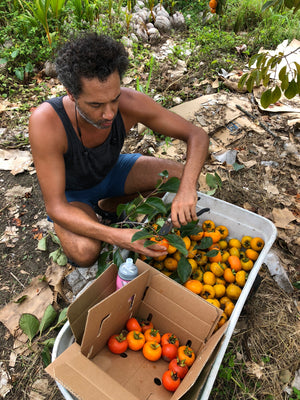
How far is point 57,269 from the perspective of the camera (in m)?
2.57

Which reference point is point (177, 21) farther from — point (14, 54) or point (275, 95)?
point (275, 95)

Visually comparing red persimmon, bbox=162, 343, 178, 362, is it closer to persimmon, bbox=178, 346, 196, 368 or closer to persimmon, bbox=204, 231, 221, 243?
persimmon, bbox=178, 346, 196, 368

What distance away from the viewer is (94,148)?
219 centimetres

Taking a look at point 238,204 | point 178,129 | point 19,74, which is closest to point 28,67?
point 19,74

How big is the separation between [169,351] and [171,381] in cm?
16

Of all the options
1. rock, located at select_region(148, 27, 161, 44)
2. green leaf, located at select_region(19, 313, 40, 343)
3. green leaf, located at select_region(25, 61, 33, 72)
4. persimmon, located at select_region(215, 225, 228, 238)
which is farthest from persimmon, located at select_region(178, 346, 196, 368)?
rock, located at select_region(148, 27, 161, 44)

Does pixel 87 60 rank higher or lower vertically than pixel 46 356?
higher

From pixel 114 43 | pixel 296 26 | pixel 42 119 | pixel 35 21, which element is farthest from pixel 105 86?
pixel 296 26

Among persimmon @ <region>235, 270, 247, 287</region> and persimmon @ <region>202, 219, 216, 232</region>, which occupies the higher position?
persimmon @ <region>202, 219, 216, 232</region>

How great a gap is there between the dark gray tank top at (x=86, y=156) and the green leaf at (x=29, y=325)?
994 millimetres

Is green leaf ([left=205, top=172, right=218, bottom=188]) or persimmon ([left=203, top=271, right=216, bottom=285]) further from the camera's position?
green leaf ([left=205, top=172, right=218, bottom=188])

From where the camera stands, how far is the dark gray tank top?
202 cm

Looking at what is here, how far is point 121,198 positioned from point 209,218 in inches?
34.3

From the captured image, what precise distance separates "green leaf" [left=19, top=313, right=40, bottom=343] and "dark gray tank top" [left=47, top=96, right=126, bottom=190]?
0.99 meters
